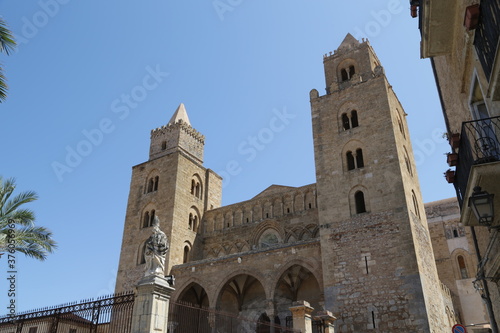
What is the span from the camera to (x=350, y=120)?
21.0 m

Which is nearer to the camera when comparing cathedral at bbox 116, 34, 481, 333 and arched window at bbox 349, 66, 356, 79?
cathedral at bbox 116, 34, 481, 333

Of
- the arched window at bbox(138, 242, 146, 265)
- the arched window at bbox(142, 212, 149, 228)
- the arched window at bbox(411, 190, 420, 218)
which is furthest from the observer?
the arched window at bbox(142, 212, 149, 228)

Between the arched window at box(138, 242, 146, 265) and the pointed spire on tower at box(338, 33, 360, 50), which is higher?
the pointed spire on tower at box(338, 33, 360, 50)

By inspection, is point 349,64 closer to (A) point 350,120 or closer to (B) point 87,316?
(A) point 350,120

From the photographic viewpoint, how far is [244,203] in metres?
26.3

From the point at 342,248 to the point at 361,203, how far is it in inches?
92.6

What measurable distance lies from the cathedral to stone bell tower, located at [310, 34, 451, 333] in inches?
1.6

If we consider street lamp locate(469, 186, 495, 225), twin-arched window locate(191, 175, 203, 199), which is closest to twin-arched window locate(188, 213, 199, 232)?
twin-arched window locate(191, 175, 203, 199)

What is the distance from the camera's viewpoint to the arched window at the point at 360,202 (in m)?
18.7

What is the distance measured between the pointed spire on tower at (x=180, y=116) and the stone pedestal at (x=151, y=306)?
873 inches

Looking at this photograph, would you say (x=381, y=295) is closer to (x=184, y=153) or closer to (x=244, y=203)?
(x=244, y=203)

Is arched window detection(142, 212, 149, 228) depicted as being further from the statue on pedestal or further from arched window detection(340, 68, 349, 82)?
the statue on pedestal

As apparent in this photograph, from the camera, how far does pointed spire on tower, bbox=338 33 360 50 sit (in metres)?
24.2

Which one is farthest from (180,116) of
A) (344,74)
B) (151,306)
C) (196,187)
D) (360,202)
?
(151,306)
